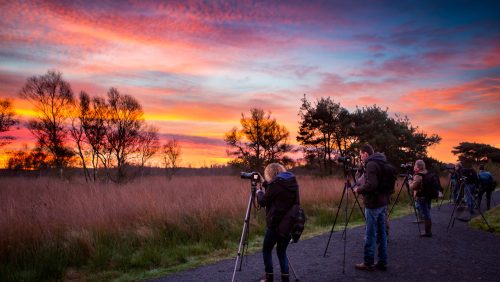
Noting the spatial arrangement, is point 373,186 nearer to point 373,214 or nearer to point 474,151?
point 373,214

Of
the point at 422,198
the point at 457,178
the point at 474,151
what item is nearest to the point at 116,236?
the point at 422,198

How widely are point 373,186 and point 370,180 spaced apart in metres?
0.12

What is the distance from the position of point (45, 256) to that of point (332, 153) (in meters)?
34.1

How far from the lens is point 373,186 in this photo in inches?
254

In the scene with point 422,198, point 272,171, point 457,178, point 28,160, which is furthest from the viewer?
point 28,160

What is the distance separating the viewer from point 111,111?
119ft

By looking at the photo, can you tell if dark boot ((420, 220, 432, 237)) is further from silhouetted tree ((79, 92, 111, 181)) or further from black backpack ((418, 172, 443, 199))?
silhouetted tree ((79, 92, 111, 181))

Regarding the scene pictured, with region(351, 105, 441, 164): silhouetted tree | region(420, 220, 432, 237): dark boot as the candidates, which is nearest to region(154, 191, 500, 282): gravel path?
region(420, 220, 432, 237): dark boot

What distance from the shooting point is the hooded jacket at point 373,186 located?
648 centimetres

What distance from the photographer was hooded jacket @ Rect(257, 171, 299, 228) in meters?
5.09

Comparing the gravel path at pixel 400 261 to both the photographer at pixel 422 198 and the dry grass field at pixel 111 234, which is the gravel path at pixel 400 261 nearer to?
the photographer at pixel 422 198

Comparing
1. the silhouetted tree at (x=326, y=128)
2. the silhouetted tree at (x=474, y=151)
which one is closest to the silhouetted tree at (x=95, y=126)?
the silhouetted tree at (x=326, y=128)

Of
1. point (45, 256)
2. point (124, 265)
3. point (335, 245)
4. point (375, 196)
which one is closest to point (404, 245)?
point (335, 245)

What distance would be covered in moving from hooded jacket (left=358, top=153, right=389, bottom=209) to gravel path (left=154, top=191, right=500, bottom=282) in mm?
1303
